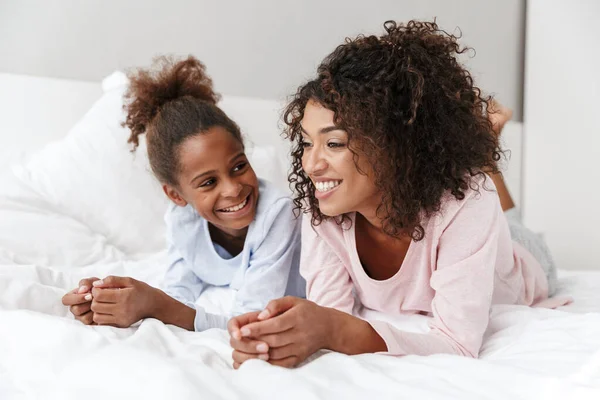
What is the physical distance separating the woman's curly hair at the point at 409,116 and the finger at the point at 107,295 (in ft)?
1.48

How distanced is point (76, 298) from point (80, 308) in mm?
19

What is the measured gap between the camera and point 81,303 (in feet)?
3.42

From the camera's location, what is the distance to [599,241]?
2334mm

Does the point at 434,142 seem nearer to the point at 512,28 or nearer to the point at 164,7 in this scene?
the point at 164,7

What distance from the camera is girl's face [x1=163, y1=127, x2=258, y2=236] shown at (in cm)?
126

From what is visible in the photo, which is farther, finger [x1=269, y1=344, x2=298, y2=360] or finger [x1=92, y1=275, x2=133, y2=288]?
finger [x1=92, y1=275, x2=133, y2=288]

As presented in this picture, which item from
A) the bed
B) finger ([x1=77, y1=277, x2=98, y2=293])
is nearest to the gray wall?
the bed

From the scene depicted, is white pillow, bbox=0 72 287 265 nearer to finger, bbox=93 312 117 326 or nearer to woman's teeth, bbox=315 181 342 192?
finger, bbox=93 312 117 326

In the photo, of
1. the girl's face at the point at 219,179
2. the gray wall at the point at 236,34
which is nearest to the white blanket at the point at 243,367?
the girl's face at the point at 219,179

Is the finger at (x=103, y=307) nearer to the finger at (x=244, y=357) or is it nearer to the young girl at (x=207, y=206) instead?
the young girl at (x=207, y=206)

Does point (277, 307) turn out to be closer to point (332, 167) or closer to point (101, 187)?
point (332, 167)

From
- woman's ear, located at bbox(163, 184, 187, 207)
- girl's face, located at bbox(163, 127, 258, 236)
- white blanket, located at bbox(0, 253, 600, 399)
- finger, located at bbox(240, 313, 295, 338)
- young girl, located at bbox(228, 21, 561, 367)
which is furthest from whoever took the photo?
woman's ear, located at bbox(163, 184, 187, 207)

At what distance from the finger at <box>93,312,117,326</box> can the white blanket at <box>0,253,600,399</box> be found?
0.11 feet

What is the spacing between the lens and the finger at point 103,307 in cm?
101
